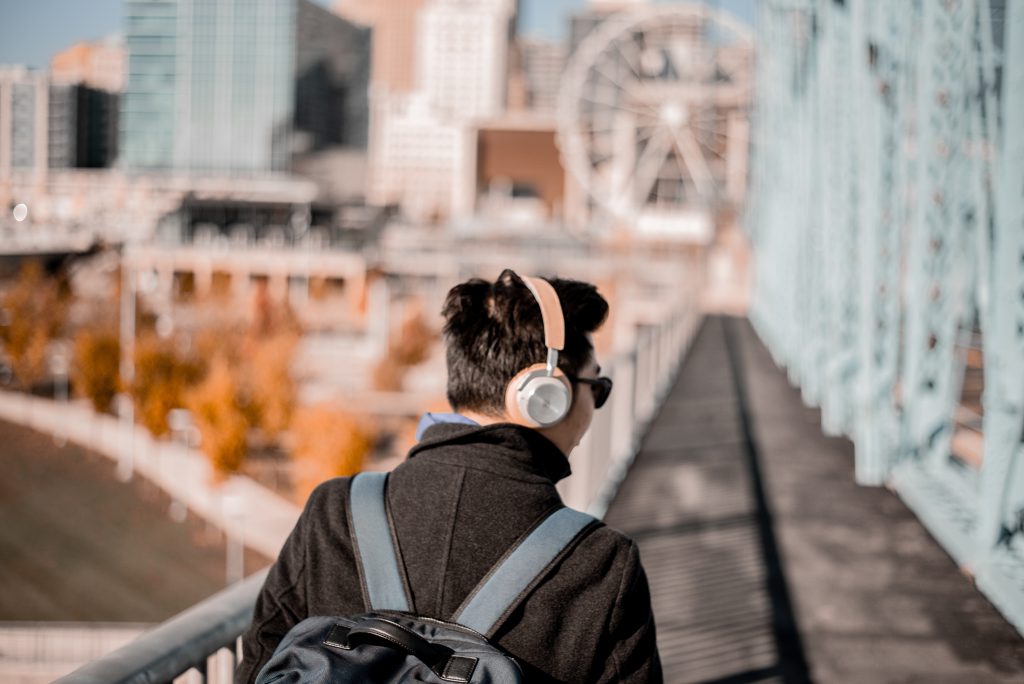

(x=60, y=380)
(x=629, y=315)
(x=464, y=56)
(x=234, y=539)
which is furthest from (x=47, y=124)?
(x=464, y=56)

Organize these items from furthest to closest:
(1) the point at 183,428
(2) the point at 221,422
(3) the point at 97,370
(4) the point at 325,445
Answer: (3) the point at 97,370, (1) the point at 183,428, (2) the point at 221,422, (4) the point at 325,445

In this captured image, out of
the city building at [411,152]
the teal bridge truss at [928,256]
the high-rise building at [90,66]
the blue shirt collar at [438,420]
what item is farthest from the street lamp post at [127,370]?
the city building at [411,152]

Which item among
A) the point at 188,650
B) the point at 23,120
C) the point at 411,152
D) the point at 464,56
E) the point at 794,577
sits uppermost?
the point at 464,56

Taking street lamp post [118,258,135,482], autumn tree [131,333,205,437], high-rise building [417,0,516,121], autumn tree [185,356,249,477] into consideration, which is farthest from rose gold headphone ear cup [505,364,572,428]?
high-rise building [417,0,516,121]

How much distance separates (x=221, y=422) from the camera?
27875 millimetres

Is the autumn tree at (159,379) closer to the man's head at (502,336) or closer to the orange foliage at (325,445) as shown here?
the orange foliage at (325,445)

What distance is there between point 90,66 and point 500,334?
14004 mm

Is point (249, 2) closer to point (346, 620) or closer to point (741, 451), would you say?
point (741, 451)

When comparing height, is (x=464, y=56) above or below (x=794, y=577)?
above

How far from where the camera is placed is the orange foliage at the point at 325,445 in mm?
25984

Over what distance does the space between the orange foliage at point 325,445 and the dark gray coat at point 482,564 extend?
2369 centimetres

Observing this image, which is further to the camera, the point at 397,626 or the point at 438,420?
the point at 438,420

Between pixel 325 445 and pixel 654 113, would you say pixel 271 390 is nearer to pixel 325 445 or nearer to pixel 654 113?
pixel 325 445

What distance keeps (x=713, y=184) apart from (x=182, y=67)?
26.0 meters
